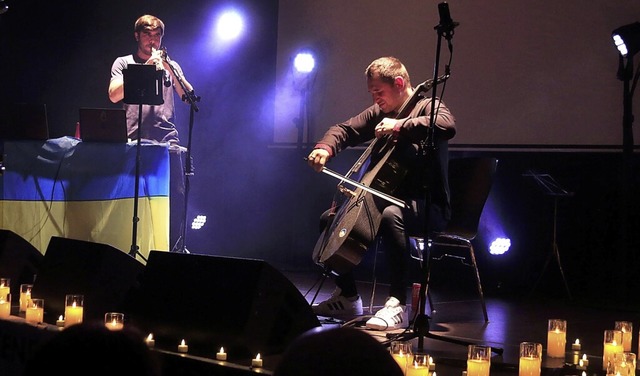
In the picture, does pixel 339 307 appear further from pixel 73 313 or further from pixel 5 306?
pixel 5 306

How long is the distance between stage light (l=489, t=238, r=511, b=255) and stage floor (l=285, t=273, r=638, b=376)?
43 centimetres

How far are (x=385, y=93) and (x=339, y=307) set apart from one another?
1.23 metres

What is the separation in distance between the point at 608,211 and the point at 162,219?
3380 mm

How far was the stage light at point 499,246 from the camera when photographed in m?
6.86

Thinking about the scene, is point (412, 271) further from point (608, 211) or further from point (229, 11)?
point (229, 11)

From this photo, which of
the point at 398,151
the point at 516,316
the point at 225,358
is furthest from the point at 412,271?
the point at 225,358

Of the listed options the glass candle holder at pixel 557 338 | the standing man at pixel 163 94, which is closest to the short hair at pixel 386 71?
the glass candle holder at pixel 557 338

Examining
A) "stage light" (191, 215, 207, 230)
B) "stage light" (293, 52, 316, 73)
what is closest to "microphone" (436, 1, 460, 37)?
"stage light" (293, 52, 316, 73)

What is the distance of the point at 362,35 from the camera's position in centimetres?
777

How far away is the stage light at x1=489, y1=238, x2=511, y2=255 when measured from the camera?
270 inches

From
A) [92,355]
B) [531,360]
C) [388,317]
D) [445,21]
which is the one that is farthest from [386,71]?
[92,355]

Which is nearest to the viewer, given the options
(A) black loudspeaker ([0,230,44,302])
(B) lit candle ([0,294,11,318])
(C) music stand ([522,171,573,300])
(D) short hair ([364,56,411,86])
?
(B) lit candle ([0,294,11,318])

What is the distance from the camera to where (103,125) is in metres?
5.60

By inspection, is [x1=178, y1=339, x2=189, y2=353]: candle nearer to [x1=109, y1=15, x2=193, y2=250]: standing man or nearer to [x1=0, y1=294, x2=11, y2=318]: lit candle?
[x1=0, y1=294, x2=11, y2=318]: lit candle
